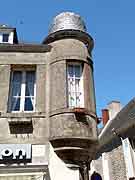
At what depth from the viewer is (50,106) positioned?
8820 millimetres

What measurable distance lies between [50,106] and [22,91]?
1.28 metres

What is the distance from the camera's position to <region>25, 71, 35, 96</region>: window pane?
30.8 feet

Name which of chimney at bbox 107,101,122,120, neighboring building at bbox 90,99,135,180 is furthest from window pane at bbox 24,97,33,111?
chimney at bbox 107,101,122,120

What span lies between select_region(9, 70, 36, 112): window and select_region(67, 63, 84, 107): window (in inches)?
52.5

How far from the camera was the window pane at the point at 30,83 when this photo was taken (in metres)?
9.39

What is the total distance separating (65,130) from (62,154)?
2.49 feet

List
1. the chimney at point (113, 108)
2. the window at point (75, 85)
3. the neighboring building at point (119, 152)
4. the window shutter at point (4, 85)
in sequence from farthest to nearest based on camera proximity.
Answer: the chimney at point (113, 108) → the neighboring building at point (119, 152) → the window at point (75, 85) → the window shutter at point (4, 85)

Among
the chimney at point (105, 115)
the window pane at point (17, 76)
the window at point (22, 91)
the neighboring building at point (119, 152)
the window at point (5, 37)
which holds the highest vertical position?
the window at point (5, 37)

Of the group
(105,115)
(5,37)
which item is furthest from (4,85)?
(105,115)

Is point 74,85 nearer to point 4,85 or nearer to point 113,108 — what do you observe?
point 4,85

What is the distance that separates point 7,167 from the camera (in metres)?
7.78

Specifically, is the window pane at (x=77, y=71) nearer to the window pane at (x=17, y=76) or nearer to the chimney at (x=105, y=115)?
the window pane at (x=17, y=76)

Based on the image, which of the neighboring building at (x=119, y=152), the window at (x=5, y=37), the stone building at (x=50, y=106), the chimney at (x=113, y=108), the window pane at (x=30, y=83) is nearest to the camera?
the stone building at (x=50, y=106)

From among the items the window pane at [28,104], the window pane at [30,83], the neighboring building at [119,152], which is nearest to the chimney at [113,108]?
the neighboring building at [119,152]
